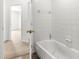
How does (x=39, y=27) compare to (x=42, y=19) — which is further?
(x=42, y=19)

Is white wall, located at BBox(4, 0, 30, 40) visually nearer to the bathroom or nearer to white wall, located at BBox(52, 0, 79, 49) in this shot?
the bathroom

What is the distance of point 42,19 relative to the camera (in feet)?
Result: 12.9

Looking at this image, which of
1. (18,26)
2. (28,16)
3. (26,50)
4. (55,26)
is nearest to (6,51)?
(26,50)

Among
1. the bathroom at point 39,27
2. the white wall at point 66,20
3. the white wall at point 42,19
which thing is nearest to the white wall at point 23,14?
the bathroom at point 39,27

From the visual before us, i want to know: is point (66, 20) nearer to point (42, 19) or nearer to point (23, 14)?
point (42, 19)

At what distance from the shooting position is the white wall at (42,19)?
12.1 feet

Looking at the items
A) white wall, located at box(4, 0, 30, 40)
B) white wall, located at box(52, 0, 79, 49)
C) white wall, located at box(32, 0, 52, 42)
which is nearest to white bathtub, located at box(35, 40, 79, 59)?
white wall, located at box(52, 0, 79, 49)

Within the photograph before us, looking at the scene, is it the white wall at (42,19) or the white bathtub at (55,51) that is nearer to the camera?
the white bathtub at (55,51)

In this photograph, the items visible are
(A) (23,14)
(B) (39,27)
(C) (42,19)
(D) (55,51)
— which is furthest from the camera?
(C) (42,19)

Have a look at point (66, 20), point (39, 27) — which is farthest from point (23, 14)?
point (66, 20)

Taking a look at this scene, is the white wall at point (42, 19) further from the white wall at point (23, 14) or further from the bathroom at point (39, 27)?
the white wall at point (23, 14)

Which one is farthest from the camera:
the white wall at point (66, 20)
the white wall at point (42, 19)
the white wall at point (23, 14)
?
the white wall at point (42, 19)

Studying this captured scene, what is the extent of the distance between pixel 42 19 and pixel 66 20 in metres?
1.06

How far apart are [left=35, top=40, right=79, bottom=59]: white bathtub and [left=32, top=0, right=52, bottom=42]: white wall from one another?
27 centimetres
